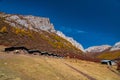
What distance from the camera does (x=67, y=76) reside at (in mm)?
50844

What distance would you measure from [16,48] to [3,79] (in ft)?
138

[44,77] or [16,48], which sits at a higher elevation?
[16,48]

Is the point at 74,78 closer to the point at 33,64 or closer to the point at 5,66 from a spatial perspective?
the point at 33,64

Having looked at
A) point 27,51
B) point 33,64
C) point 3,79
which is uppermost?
point 27,51

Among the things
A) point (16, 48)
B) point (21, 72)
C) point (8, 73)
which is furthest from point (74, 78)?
point (16, 48)

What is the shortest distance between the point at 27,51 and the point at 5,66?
124 ft

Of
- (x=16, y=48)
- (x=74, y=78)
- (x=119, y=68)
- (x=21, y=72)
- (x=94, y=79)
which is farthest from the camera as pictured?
(x=119, y=68)

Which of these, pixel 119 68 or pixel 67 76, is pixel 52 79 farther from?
pixel 119 68

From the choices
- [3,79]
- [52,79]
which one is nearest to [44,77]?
[52,79]

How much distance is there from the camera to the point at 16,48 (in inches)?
3076

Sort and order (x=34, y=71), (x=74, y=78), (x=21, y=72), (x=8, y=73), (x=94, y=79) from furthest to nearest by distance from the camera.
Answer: (x=94, y=79), (x=74, y=78), (x=34, y=71), (x=21, y=72), (x=8, y=73)

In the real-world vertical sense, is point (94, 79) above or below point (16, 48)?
below

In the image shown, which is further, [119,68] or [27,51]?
[119,68]

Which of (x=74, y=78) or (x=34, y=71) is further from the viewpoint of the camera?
(x=74, y=78)
